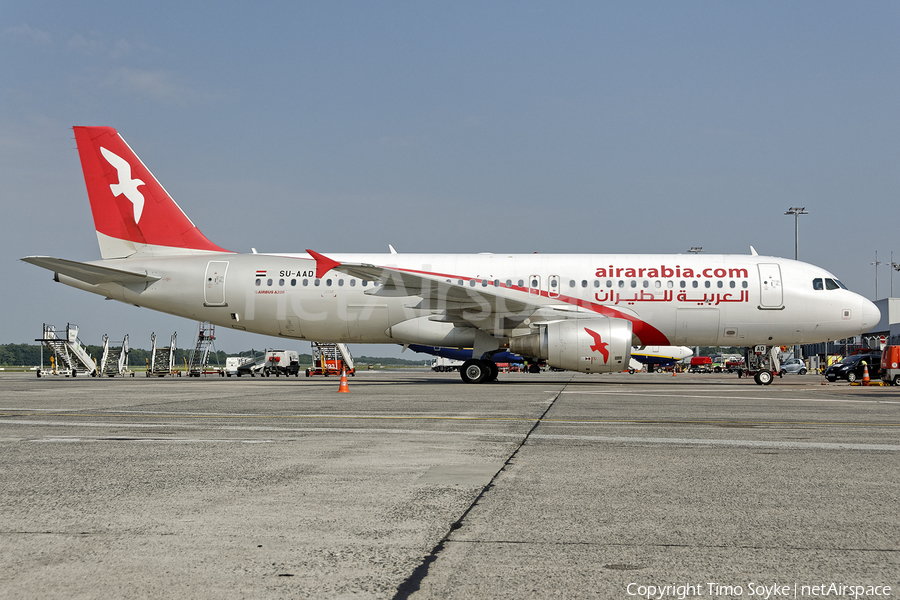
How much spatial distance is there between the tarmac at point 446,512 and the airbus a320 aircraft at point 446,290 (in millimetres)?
12976

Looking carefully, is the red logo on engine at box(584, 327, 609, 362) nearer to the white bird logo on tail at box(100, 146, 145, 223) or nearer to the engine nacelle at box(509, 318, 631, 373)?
the engine nacelle at box(509, 318, 631, 373)

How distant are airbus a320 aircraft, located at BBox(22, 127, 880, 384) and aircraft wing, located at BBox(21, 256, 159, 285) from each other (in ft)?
0.15

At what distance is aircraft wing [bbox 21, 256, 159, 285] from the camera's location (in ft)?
75.6

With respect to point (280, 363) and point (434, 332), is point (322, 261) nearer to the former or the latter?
point (434, 332)

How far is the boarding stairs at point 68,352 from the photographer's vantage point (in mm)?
48594

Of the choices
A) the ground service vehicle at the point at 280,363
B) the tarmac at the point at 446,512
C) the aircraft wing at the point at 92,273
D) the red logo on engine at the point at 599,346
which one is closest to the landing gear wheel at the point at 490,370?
the red logo on engine at the point at 599,346

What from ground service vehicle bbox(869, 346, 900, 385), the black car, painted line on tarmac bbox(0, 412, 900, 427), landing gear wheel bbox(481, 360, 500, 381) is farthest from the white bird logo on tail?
the black car

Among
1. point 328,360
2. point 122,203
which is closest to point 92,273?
point 122,203

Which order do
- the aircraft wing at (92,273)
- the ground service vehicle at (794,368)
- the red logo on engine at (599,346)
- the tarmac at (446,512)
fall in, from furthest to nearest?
the ground service vehicle at (794,368)
the aircraft wing at (92,273)
the red logo on engine at (599,346)
the tarmac at (446,512)

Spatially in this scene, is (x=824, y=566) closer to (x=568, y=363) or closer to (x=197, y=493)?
(x=197, y=493)

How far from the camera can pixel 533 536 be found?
3912 millimetres

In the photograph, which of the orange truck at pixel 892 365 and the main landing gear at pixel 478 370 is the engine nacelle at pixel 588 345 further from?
the orange truck at pixel 892 365

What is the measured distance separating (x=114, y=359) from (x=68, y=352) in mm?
5748

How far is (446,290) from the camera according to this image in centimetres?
2170
